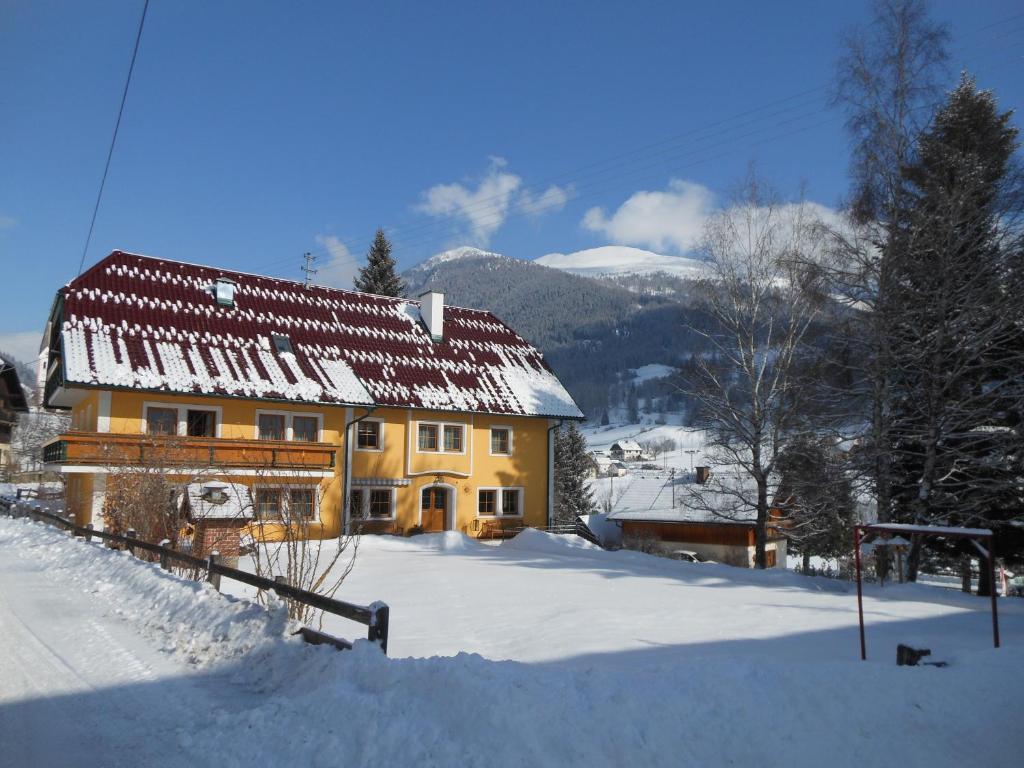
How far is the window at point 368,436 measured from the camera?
26797mm

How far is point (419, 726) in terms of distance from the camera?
5.39 metres

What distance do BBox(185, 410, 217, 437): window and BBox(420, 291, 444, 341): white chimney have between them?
1032 cm

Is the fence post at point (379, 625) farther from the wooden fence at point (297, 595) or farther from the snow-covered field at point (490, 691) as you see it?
the snow-covered field at point (490, 691)

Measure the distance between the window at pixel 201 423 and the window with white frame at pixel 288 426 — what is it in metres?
1.41

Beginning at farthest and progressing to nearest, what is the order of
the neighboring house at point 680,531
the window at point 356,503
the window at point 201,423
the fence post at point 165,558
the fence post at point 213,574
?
the neighboring house at point 680,531 → the window at point 356,503 → the window at point 201,423 → the fence post at point 165,558 → the fence post at point 213,574

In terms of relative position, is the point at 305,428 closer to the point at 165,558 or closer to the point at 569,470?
the point at 165,558

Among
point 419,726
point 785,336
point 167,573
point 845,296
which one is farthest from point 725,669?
point 785,336

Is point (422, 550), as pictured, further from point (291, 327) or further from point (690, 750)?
point (690, 750)

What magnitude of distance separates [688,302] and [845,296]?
5.32 metres

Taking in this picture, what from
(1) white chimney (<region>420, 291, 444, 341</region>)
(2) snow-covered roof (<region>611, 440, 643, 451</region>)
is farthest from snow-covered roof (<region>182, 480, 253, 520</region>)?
(2) snow-covered roof (<region>611, 440, 643, 451</region>)

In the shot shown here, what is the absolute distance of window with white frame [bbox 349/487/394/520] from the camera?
26281 millimetres

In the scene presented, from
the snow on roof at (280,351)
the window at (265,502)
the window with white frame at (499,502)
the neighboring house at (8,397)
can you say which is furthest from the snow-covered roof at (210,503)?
the neighboring house at (8,397)

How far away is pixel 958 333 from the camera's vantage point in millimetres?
16125

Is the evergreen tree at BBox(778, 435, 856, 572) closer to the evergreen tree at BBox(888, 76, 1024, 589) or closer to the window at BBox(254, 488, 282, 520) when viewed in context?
the evergreen tree at BBox(888, 76, 1024, 589)
